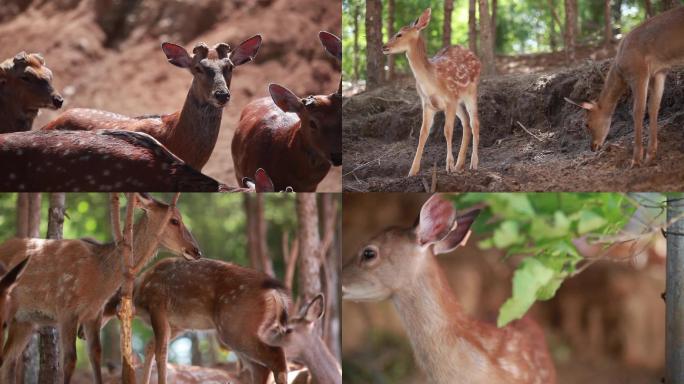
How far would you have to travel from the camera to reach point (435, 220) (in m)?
3.40

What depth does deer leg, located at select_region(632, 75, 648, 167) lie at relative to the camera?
3586 mm

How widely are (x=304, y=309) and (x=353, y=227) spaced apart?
41 centimetres

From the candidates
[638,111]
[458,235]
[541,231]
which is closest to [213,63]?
[458,235]

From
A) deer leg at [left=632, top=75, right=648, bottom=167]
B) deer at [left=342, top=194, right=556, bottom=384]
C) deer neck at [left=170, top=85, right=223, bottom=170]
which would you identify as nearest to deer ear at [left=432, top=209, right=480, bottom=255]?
deer at [left=342, top=194, right=556, bottom=384]

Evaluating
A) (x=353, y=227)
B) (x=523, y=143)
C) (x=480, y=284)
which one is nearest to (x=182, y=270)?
(x=353, y=227)

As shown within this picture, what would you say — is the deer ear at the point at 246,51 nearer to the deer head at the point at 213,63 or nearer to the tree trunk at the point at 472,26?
the deer head at the point at 213,63

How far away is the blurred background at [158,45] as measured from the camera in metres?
3.88

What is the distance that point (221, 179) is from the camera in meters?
3.90

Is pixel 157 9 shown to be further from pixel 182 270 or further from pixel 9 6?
pixel 182 270

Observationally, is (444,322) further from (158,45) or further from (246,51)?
(158,45)

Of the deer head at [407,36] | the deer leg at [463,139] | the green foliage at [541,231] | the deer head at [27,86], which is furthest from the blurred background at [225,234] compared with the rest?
the green foliage at [541,231]

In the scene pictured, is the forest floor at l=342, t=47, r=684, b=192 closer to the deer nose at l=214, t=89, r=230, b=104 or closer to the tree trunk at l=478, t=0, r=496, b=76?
the tree trunk at l=478, t=0, r=496, b=76

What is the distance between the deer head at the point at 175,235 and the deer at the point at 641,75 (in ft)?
5.71

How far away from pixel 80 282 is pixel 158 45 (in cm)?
112
